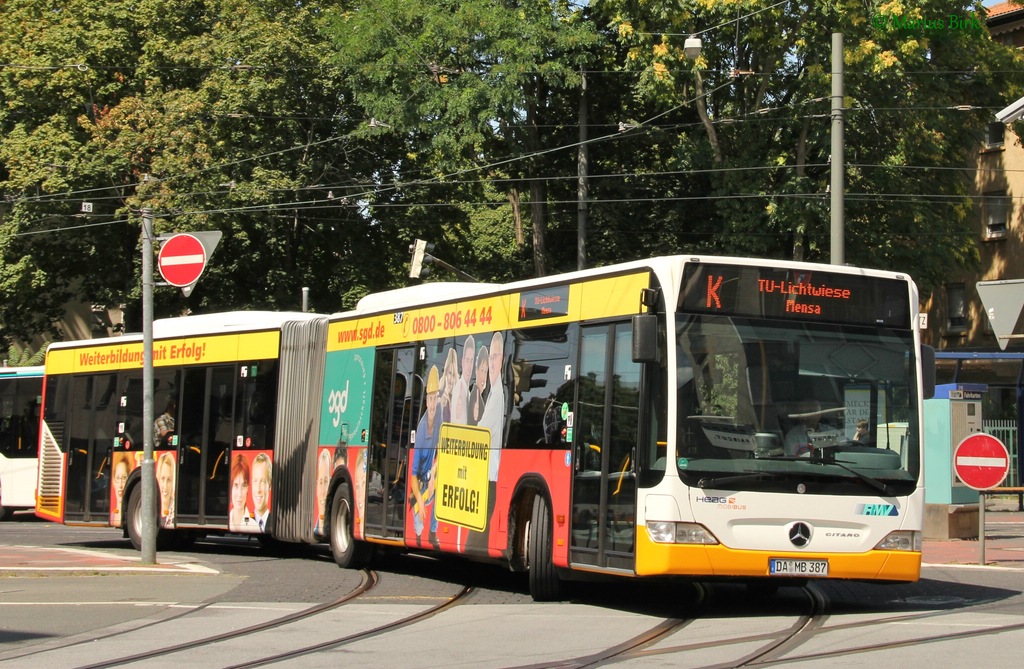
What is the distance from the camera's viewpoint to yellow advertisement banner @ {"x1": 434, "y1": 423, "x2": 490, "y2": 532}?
575 inches

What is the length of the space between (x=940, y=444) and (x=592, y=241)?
17.8 meters

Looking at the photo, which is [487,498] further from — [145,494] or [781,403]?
[145,494]

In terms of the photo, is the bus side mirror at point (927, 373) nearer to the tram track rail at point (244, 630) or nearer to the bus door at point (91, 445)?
the tram track rail at point (244, 630)

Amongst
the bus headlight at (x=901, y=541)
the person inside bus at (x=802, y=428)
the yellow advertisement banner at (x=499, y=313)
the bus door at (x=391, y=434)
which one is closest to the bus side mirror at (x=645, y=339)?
the yellow advertisement banner at (x=499, y=313)

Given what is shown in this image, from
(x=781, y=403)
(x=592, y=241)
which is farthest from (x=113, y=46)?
(x=781, y=403)

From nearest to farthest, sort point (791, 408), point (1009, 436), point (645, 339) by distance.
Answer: point (645, 339), point (791, 408), point (1009, 436)

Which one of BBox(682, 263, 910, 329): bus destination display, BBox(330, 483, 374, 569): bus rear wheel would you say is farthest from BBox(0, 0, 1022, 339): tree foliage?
BBox(682, 263, 910, 329): bus destination display

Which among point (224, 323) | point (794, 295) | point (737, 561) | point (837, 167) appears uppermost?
point (837, 167)

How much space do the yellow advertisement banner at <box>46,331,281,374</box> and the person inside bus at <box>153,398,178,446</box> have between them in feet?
1.95

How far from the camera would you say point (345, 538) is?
703 inches

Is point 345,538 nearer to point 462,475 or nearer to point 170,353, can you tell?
point 462,475

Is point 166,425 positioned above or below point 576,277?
below

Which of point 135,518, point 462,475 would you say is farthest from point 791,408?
point 135,518

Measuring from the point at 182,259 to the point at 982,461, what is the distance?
9022mm
